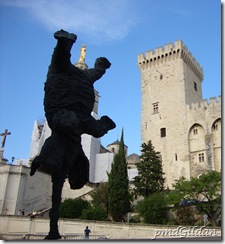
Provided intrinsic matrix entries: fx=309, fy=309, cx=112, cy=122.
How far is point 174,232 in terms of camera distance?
16.1m

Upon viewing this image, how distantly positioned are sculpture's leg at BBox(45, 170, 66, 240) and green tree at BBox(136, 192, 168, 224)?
21.2 meters

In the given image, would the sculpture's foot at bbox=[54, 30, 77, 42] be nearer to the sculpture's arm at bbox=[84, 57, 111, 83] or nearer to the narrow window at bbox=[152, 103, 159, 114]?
the sculpture's arm at bbox=[84, 57, 111, 83]

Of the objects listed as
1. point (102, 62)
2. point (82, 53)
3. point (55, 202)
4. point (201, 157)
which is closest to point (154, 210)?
point (201, 157)

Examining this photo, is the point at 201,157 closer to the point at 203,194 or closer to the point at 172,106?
the point at 172,106

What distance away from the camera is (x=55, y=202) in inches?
211

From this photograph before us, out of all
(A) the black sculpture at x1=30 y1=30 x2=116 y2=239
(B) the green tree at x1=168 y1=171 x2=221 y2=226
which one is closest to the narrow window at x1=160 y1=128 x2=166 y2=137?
(B) the green tree at x1=168 y1=171 x2=221 y2=226

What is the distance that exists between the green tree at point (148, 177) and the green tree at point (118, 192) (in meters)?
2.01

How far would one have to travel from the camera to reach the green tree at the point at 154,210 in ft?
83.0

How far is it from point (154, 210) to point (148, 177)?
6.37 m

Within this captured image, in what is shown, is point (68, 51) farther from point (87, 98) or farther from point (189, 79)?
point (189, 79)

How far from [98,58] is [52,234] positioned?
377 cm

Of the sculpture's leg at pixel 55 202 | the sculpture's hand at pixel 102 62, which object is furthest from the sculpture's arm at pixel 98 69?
the sculpture's leg at pixel 55 202

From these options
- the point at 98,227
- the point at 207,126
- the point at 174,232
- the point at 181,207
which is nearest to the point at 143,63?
the point at 207,126

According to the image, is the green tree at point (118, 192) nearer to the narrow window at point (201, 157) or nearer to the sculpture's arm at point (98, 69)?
the narrow window at point (201, 157)
